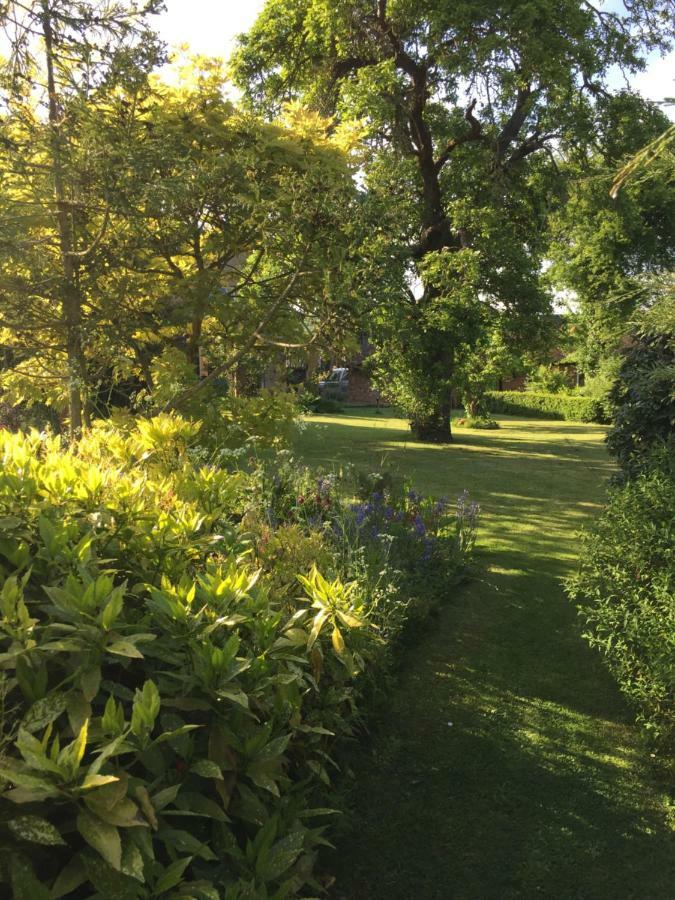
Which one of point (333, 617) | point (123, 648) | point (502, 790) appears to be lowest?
point (502, 790)

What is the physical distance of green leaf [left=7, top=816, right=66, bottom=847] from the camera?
4.36 feet

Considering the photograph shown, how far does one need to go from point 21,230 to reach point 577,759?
5.57 metres

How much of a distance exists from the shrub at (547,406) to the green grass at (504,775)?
93.4ft

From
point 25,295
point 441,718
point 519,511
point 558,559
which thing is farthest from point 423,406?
point 441,718

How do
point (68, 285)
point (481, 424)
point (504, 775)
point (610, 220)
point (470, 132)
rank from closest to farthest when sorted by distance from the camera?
1. point (504, 775)
2. point (68, 285)
3. point (470, 132)
4. point (610, 220)
5. point (481, 424)

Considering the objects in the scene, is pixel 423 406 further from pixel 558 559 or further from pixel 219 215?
pixel 219 215

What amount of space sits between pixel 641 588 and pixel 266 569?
7.59ft

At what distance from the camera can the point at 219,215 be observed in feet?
22.6

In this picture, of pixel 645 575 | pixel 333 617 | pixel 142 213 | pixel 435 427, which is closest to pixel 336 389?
pixel 435 427

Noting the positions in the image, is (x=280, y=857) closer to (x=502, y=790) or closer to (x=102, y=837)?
(x=102, y=837)

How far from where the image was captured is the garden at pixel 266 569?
174cm

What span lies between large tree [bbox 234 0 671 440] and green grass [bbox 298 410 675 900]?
28.8 ft

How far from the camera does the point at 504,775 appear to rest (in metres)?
3.53

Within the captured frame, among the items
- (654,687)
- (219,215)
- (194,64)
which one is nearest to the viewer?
(654,687)
